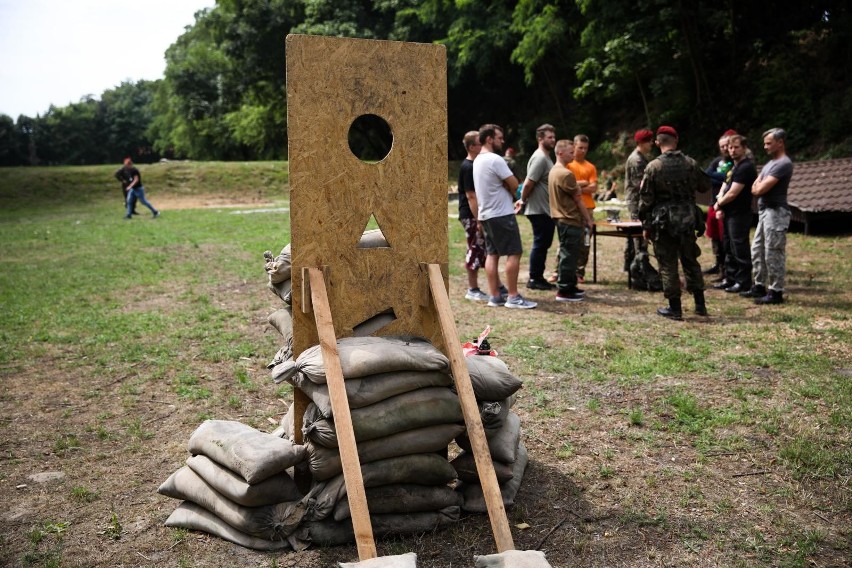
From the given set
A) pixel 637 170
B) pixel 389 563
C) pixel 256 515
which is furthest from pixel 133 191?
pixel 389 563

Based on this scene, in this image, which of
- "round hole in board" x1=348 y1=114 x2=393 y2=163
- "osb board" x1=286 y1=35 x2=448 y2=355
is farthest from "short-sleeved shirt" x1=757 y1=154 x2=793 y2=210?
"round hole in board" x1=348 y1=114 x2=393 y2=163

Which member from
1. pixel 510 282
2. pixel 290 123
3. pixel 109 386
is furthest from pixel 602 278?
pixel 290 123

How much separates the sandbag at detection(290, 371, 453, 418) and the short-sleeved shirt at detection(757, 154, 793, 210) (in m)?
6.61

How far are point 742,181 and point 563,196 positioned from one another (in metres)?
2.34

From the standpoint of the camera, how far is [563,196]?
9.33 meters

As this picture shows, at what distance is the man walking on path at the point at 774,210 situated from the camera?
8.75 m

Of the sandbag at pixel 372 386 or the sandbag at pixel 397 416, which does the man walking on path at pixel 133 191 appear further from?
the sandbag at pixel 397 416

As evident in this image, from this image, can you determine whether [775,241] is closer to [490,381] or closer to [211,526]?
[490,381]

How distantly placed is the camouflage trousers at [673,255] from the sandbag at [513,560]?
5671mm

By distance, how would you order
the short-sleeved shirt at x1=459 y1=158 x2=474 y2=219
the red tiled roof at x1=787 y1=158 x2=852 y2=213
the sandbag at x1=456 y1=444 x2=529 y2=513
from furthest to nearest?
the red tiled roof at x1=787 y1=158 x2=852 y2=213 → the short-sleeved shirt at x1=459 y1=158 x2=474 y2=219 → the sandbag at x1=456 y1=444 x2=529 y2=513

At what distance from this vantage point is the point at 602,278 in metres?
11.2

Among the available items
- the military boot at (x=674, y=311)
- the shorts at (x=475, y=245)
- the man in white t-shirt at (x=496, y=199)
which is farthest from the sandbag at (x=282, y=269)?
the military boot at (x=674, y=311)

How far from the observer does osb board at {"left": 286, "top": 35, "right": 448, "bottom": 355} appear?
3986mm

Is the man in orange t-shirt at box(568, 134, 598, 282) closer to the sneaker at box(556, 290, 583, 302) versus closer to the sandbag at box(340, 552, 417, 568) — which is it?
the sneaker at box(556, 290, 583, 302)
